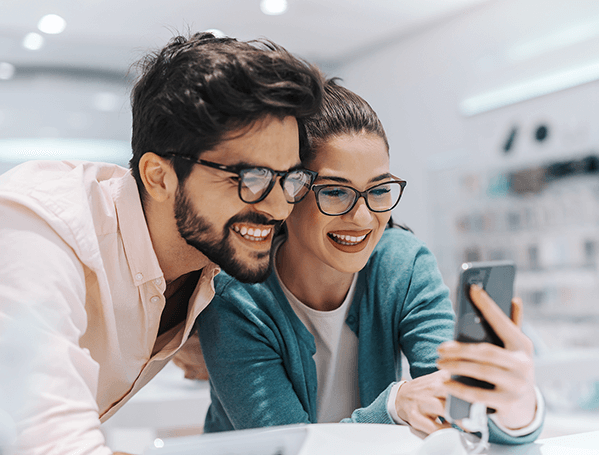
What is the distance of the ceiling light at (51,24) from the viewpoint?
12.2 feet

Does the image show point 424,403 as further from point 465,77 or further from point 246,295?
point 465,77

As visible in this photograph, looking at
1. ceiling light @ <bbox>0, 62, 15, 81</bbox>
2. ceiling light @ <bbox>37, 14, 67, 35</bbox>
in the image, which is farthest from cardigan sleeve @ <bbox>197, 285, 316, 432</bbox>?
ceiling light @ <bbox>0, 62, 15, 81</bbox>

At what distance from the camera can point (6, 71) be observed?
4.35m

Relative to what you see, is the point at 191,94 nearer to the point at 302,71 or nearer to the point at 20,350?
the point at 302,71

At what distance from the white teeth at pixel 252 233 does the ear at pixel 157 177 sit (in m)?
0.13

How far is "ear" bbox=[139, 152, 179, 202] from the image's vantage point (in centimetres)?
92

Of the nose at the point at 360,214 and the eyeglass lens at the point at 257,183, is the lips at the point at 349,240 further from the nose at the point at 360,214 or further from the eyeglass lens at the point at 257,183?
the eyeglass lens at the point at 257,183

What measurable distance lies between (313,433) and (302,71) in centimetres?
58

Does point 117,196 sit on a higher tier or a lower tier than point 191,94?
lower

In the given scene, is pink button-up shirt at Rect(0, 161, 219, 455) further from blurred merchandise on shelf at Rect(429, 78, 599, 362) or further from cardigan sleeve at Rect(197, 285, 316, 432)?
blurred merchandise on shelf at Rect(429, 78, 599, 362)

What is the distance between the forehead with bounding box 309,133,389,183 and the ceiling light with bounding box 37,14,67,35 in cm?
341

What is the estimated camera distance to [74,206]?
0.79 meters

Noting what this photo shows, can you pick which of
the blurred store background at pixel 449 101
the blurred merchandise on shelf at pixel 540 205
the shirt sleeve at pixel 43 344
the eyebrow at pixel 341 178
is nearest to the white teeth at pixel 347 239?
the eyebrow at pixel 341 178

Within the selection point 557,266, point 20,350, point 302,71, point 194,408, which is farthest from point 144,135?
point 557,266
